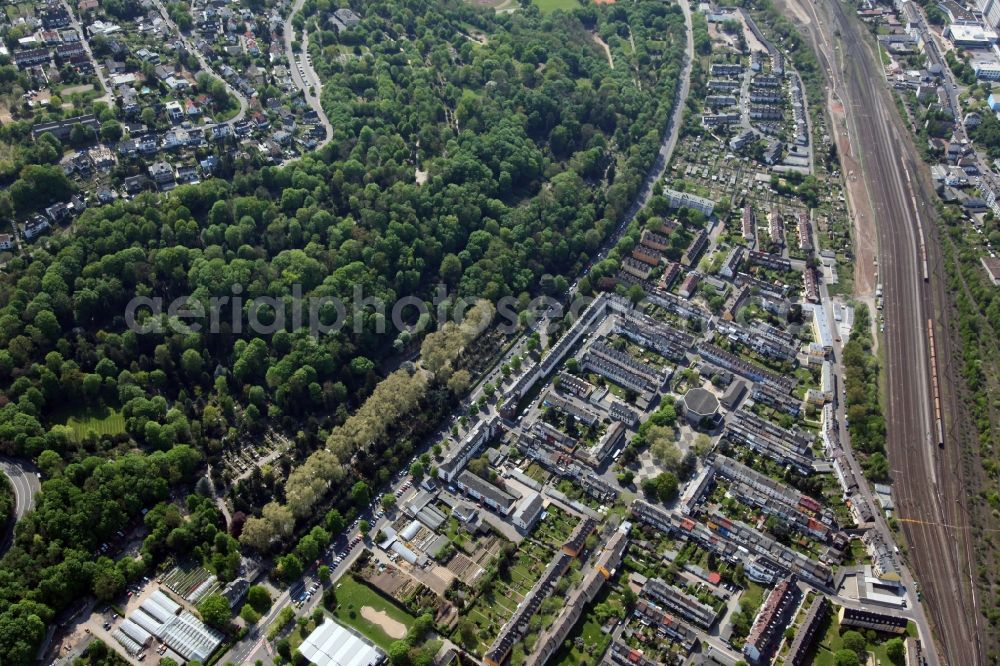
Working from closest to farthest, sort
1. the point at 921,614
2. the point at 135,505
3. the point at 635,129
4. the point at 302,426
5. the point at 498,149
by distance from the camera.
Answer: the point at 921,614, the point at 135,505, the point at 302,426, the point at 498,149, the point at 635,129

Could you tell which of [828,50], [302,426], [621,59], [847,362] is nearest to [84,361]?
[302,426]

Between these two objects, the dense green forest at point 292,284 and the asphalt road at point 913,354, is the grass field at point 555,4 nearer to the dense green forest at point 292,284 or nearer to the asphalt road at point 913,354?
the dense green forest at point 292,284

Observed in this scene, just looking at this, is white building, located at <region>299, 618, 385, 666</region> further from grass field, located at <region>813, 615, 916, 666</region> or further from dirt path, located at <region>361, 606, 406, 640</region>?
grass field, located at <region>813, 615, 916, 666</region>

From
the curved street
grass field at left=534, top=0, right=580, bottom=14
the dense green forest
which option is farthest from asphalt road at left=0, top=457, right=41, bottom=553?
grass field at left=534, top=0, right=580, bottom=14

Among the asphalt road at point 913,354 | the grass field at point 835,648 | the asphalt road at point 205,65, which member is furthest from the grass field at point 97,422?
the asphalt road at point 913,354

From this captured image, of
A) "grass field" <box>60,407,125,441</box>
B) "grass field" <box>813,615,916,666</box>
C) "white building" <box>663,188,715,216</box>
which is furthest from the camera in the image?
"white building" <box>663,188,715,216</box>

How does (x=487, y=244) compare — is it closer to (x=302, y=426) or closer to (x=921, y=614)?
(x=302, y=426)
